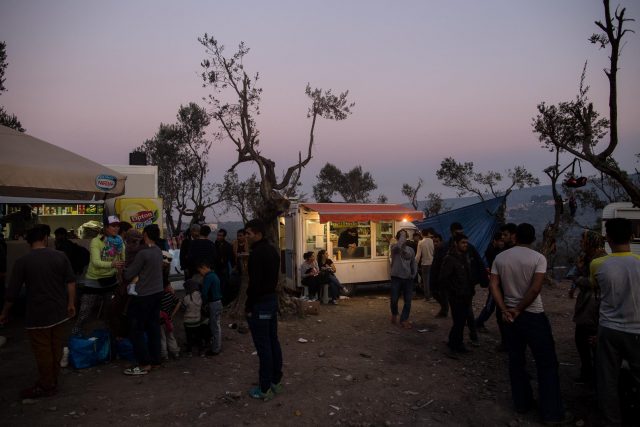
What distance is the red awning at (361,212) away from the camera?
37.6ft

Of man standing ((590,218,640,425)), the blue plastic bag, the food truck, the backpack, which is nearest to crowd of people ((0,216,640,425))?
man standing ((590,218,640,425))

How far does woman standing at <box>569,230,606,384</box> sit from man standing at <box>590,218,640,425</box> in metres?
0.68

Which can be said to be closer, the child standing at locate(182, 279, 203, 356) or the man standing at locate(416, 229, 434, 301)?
the child standing at locate(182, 279, 203, 356)

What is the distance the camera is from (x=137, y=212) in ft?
34.1

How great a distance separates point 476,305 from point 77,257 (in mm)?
8690

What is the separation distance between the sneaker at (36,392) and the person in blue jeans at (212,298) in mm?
1967

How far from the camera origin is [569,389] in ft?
15.6

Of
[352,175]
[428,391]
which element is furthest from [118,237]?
[352,175]

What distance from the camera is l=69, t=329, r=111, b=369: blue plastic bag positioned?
17.8 feet

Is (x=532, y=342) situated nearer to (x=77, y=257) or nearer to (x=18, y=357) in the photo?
(x=18, y=357)

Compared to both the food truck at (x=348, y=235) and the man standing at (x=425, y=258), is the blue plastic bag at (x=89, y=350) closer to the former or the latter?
the food truck at (x=348, y=235)

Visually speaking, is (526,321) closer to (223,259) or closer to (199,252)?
(199,252)

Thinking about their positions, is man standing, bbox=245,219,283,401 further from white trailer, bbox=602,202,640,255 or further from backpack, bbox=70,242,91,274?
white trailer, bbox=602,202,640,255

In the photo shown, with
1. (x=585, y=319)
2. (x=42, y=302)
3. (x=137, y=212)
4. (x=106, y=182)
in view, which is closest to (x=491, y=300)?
(x=585, y=319)
